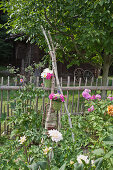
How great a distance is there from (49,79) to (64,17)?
2000 millimetres

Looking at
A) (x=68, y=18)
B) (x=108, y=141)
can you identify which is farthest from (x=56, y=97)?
(x=68, y=18)

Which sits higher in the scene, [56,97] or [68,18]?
[68,18]

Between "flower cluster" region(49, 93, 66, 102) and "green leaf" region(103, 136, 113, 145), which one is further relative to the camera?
"flower cluster" region(49, 93, 66, 102)

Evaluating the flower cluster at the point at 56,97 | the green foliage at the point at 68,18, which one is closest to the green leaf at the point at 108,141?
the flower cluster at the point at 56,97

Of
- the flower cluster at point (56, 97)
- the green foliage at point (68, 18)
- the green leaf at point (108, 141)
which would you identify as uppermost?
the green foliage at point (68, 18)

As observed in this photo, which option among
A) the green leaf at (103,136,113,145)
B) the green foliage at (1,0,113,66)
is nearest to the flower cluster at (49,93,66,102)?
the green foliage at (1,0,113,66)

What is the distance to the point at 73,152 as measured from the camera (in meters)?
1.58

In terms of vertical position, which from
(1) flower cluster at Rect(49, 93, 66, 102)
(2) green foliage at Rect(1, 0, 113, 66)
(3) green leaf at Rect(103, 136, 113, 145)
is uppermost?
(2) green foliage at Rect(1, 0, 113, 66)

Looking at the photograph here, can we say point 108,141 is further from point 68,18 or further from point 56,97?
point 68,18

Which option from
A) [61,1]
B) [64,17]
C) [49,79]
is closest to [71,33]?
[64,17]

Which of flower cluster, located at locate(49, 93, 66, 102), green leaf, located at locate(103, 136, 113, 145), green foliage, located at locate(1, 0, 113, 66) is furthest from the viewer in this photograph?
green foliage, located at locate(1, 0, 113, 66)

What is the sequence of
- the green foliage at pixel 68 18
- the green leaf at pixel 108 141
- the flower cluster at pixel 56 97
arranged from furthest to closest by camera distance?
the green foliage at pixel 68 18 < the flower cluster at pixel 56 97 < the green leaf at pixel 108 141

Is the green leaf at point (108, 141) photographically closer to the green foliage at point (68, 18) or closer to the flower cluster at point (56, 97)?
the flower cluster at point (56, 97)

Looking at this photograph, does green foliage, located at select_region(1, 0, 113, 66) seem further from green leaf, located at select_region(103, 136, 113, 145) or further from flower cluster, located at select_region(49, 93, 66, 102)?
green leaf, located at select_region(103, 136, 113, 145)
